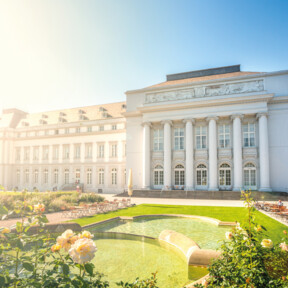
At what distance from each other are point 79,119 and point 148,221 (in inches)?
1325

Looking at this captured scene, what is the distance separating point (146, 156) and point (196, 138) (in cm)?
701

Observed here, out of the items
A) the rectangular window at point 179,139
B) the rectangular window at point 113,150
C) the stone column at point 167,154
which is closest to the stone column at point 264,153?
the rectangular window at point 179,139

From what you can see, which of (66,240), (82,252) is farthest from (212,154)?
(82,252)

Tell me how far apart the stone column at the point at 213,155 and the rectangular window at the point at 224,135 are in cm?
122

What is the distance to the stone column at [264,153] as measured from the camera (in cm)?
2636

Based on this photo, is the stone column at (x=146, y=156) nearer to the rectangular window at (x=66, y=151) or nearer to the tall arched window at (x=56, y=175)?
the rectangular window at (x=66, y=151)

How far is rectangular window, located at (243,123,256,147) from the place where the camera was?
93.6 ft

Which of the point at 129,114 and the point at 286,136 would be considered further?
the point at 129,114

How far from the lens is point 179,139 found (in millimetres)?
31344

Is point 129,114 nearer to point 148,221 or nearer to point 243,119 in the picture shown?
point 243,119

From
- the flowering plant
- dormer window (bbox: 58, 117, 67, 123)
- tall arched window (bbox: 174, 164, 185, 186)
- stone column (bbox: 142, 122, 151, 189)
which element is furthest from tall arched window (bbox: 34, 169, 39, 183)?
the flowering plant

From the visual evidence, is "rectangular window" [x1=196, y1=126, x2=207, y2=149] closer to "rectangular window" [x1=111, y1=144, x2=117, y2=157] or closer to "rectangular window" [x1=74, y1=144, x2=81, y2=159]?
"rectangular window" [x1=111, y1=144, x2=117, y2=157]

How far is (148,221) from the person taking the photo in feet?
44.3

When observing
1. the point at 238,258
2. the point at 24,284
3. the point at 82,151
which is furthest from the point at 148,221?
the point at 82,151
